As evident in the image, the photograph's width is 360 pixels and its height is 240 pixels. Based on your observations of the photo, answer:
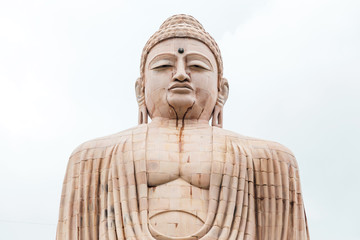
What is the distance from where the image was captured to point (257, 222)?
17.0 m

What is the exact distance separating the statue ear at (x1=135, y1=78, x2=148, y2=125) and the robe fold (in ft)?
2.85

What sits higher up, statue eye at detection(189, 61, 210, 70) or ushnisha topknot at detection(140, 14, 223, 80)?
ushnisha topknot at detection(140, 14, 223, 80)

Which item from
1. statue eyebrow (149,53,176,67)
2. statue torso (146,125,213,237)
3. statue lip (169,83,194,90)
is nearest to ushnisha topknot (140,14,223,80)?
statue eyebrow (149,53,176,67)

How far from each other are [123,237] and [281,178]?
3340 millimetres

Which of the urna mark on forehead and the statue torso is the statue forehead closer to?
the urna mark on forehead

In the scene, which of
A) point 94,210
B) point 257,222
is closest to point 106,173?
point 94,210

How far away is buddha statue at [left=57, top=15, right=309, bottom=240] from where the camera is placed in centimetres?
1652

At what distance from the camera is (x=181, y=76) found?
17.9 m

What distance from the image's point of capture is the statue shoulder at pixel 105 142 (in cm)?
1772

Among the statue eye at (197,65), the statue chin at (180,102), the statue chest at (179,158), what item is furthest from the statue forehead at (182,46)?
the statue chest at (179,158)

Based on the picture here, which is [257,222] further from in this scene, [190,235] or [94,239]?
[94,239]

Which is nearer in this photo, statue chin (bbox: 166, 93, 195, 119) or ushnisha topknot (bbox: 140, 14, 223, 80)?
statue chin (bbox: 166, 93, 195, 119)

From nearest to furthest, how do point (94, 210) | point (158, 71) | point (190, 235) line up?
1. point (190, 235)
2. point (94, 210)
3. point (158, 71)

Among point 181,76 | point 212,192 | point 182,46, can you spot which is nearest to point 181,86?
point 181,76
